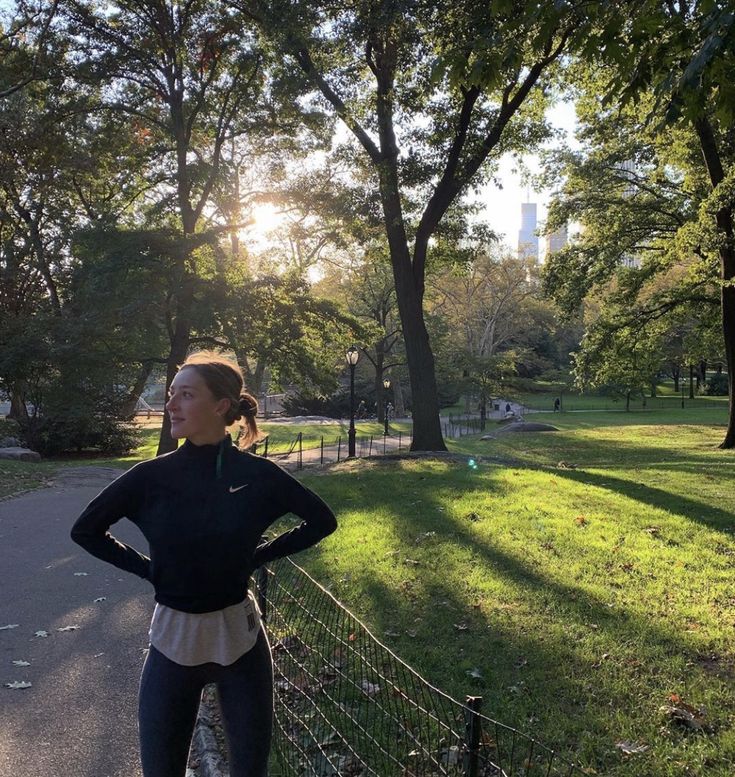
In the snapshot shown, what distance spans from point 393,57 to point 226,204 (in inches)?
427

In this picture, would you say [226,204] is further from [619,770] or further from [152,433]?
[619,770]

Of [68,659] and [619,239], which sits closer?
[68,659]

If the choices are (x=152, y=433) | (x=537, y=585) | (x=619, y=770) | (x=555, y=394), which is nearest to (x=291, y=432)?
A: (x=152, y=433)

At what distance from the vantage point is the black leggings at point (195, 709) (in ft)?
7.41

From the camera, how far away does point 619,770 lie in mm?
3051

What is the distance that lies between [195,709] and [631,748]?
2256mm

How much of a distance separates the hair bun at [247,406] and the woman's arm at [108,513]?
0.47 metres

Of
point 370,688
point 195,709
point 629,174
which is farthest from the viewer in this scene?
point 629,174

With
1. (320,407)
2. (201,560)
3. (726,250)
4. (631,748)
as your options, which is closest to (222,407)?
(201,560)

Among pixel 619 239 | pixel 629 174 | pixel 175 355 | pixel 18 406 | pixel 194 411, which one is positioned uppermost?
pixel 629 174

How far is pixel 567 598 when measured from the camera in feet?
17.3

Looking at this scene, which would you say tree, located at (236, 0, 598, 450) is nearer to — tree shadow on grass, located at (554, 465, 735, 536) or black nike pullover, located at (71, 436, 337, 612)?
tree shadow on grass, located at (554, 465, 735, 536)

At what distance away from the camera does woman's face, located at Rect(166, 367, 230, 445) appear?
2398mm

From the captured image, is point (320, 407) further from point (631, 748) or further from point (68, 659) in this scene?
point (631, 748)
